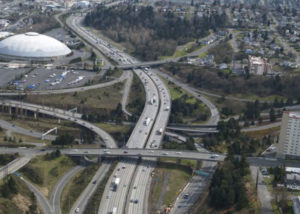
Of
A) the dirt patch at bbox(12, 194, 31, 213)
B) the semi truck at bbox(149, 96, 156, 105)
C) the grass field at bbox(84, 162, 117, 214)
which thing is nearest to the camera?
the dirt patch at bbox(12, 194, 31, 213)

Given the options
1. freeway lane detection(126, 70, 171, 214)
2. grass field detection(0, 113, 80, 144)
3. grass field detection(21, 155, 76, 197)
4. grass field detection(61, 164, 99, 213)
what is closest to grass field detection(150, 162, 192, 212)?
freeway lane detection(126, 70, 171, 214)

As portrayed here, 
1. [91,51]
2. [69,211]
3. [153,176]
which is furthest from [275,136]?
[91,51]

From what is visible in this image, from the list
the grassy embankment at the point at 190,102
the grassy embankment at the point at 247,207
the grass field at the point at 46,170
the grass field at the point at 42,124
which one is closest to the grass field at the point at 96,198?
the grass field at the point at 46,170

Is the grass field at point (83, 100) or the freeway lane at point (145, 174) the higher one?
the freeway lane at point (145, 174)

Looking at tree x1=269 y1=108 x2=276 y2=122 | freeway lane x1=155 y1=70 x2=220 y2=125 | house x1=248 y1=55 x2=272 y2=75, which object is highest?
house x1=248 y1=55 x2=272 y2=75

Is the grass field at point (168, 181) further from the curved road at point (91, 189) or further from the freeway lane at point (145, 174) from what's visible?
the curved road at point (91, 189)

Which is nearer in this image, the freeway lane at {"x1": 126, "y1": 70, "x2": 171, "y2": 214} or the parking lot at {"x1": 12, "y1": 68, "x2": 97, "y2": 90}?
the freeway lane at {"x1": 126, "y1": 70, "x2": 171, "y2": 214}

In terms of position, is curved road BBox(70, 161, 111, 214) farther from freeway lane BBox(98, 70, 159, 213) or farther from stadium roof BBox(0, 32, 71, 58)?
stadium roof BBox(0, 32, 71, 58)
